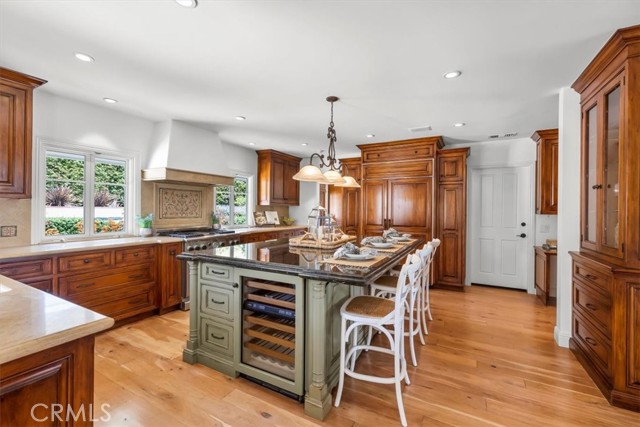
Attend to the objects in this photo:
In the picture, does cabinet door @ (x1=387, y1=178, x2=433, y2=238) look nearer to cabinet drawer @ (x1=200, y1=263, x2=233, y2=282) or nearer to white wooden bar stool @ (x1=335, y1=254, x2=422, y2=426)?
white wooden bar stool @ (x1=335, y1=254, x2=422, y2=426)

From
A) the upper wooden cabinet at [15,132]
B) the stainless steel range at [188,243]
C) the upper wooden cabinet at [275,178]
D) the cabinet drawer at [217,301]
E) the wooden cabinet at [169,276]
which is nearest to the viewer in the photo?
the cabinet drawer at [217,301]

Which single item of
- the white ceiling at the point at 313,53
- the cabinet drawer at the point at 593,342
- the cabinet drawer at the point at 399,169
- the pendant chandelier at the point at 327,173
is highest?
the white ceiling at the point at 313,53

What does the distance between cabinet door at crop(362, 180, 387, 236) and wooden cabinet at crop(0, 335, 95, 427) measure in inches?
182

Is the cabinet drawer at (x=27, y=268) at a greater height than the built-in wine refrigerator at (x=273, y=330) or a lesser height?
greater

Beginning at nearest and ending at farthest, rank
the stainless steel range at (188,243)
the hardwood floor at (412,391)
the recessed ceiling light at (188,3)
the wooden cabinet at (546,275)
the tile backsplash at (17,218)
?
the recessed ceiling light at (188,3)
the hardwood floor at (412,391)
the tile backsplash at (17,218)
the stainless steel range at (188,243)
the wooden cabinet at (546,275)

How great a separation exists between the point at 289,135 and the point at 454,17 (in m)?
3.27

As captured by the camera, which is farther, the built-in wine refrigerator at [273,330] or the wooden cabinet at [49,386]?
the built-in wine refrigerator at [273,330]

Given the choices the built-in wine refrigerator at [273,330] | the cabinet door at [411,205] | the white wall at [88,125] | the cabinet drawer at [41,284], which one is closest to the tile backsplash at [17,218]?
the cabinet drawer at [41,284]

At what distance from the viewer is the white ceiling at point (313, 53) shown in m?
1.81

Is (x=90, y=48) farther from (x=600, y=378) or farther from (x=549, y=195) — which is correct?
(x=549, y=195)

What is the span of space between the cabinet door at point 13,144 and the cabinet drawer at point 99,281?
91 centimetres

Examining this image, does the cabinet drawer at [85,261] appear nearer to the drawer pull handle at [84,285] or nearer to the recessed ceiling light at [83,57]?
the drawer pull handle at [84,285]

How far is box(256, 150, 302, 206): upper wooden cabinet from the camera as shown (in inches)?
236

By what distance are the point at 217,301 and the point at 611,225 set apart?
3.13 metres
